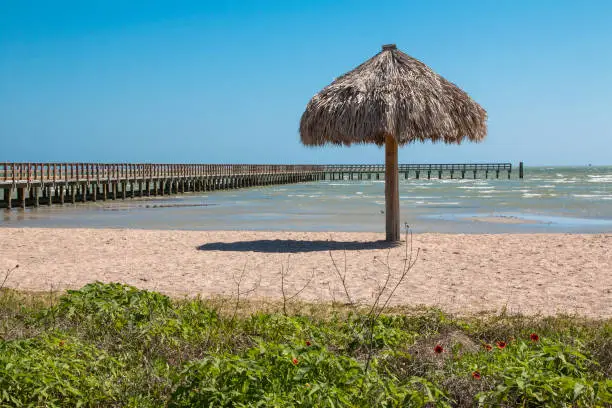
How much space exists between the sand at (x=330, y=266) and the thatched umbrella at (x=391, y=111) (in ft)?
6.96

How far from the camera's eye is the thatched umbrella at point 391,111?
12.4 m

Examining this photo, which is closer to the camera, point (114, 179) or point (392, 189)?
point (392, 189)

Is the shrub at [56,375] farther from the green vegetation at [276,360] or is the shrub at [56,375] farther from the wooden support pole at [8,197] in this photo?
the wooden support pole at [8,197]

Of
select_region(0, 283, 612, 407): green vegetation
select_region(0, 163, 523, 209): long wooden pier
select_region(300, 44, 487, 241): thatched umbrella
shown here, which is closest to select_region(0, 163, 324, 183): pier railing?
select_region(0, 163, 523, 209): long wooden pier

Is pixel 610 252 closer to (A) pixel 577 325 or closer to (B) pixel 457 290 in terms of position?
(B) pixel 457 290

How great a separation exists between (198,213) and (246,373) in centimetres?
2269

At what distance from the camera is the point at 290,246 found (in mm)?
12977

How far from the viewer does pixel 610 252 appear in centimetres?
1196

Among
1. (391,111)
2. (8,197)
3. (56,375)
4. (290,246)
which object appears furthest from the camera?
(8,197)

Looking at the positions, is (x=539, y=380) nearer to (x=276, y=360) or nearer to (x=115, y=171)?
(x=276, y=360)

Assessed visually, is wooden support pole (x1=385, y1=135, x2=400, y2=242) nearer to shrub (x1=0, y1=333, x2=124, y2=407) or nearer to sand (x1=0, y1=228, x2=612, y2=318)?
sand (x1=0, y1=228, x2=612, y2=318)

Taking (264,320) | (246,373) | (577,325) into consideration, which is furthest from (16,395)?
(577,325)

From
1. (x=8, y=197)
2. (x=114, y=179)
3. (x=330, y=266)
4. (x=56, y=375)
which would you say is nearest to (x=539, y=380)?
(x=56, y=375)

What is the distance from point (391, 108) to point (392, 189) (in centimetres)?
190
